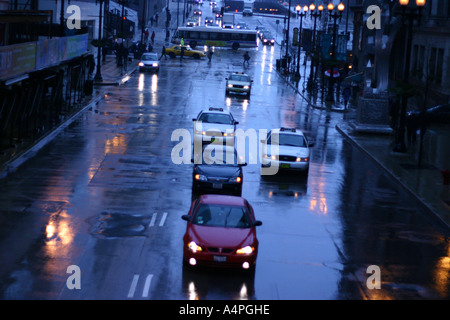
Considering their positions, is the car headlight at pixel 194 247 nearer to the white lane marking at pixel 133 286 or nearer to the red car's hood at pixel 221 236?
the red car's hood at pixel 221 236

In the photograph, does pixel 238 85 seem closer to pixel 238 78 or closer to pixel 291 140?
pixel 238 78

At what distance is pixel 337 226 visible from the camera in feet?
68.4

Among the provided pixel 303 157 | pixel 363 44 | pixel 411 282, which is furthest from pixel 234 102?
pixel 411 282

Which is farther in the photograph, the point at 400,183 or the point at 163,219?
the point at 400,183

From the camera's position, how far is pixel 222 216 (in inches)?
663

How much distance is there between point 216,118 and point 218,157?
28.9 ft

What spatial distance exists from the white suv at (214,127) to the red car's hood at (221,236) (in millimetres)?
15229

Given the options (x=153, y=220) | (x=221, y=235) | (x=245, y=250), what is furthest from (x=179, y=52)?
(x=245, y=250)

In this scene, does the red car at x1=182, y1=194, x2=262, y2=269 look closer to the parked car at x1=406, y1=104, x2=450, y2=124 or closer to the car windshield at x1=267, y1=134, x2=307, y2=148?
the car windshield at x1=267, y1=134, x2=307, y2=148

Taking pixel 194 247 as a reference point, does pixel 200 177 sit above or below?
above

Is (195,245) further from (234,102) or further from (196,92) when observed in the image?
(196,92)

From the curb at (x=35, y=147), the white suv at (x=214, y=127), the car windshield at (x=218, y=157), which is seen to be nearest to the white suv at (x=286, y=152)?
the car windshield at (x=218, y=157)

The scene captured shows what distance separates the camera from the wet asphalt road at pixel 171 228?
15195 millimetres
